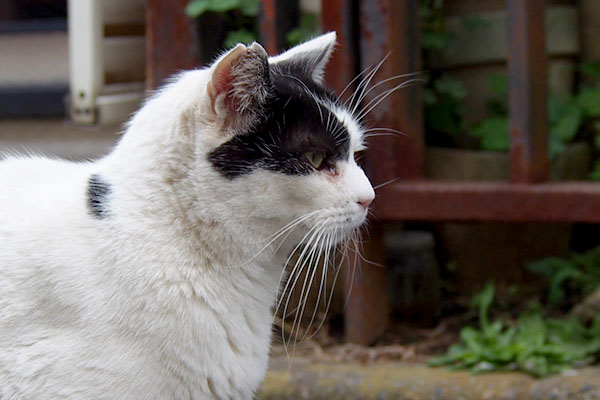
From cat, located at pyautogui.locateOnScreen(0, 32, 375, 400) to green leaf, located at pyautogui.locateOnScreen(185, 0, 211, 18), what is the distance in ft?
4.35

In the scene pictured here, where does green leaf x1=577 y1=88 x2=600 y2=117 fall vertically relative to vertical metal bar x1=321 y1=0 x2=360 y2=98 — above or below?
below

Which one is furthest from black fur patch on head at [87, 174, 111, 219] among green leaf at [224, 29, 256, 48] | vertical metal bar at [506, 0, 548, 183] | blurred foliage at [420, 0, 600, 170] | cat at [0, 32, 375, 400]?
blurred foliage at [420, 0, 600, 170]

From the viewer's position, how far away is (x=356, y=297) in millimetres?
3215

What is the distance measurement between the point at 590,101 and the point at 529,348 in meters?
1.35

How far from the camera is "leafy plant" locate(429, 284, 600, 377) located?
2932 millimetres

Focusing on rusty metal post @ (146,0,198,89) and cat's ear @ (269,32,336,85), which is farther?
rusty metal post @ (146,0,198,89)

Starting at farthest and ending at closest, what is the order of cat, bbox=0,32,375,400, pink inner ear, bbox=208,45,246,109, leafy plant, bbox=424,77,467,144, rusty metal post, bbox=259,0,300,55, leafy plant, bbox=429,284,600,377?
leafy plant, bbox=424,77,467,144 < rusty metal post, bbox=259,0,300,55 < leafy plant, bbox=429,284,600,377 < cat, bbox=0,32,375,400 < pink inner ear, bbox=208,45,246,109

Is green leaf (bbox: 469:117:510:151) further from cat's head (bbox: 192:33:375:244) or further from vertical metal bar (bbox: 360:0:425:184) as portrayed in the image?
cat's head (bbox: 192:33:375:244)

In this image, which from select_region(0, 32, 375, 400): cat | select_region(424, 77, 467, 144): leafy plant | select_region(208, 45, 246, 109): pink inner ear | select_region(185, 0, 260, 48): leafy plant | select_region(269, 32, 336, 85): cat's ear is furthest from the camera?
select_region(424, 77, 467, 144): leafy plant

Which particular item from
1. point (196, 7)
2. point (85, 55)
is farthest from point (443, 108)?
point (85, 55)

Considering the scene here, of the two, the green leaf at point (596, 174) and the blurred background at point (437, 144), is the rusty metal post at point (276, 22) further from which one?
the green leaf at point (596, 174)

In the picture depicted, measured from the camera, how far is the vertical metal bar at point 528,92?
299 centimetres

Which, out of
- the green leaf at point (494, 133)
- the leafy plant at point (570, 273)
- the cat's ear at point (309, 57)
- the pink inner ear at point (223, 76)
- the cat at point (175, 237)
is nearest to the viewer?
the pink inner ear at point (223, 76)

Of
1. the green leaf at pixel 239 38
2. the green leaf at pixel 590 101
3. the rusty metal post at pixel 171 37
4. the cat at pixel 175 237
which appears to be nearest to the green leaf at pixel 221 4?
the rusty metal post at pixel 171 37
